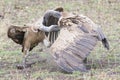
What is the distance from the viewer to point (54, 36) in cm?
800

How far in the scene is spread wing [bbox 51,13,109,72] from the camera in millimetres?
6676

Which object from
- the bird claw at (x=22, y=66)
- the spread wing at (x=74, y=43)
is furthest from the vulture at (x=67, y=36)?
the bird claw at (x=22, y=66)

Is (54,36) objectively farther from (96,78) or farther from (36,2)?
(36,2)

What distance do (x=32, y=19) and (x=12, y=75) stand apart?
4.90 meters

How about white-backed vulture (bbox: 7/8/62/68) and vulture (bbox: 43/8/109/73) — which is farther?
white-backed vulture (bbox: 7/8/62/68)

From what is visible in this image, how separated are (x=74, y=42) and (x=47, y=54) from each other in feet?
5.36

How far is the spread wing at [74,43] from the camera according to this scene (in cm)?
668

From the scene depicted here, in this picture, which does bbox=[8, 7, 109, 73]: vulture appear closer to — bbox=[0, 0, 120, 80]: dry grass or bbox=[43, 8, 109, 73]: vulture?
bbox=[43, 8, 109, 73]: vulture

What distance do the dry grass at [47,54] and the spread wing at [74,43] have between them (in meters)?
0.21

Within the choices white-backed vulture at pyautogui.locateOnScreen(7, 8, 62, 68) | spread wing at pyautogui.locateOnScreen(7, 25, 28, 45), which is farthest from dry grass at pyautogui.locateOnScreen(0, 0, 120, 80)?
spread wing at pyautogui.locateOnScreen(7, 25, 28, 45)

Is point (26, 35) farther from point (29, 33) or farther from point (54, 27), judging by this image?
point (54, 27)

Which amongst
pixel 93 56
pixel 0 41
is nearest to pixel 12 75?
pixel 93 56

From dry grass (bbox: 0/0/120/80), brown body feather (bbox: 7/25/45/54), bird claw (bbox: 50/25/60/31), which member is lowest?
dry grass (bbox: 0/0/120/80)

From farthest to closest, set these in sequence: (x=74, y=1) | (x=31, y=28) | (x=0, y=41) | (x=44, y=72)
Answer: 1. (x=74, y=1)
2. (x=0, y=41)
3. (x=31, y=28)
4. (x=44, y=72)
